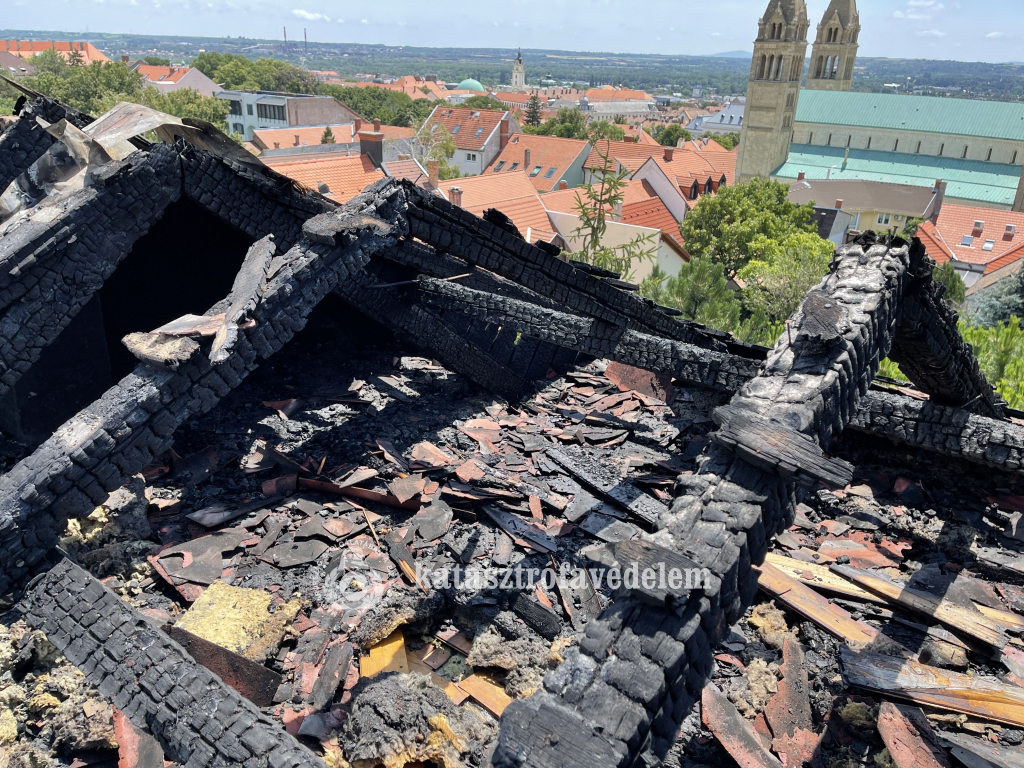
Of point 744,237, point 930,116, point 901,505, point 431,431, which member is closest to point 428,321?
point 431,431

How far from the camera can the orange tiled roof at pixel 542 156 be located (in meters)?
51.8

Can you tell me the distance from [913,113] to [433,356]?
276 ft

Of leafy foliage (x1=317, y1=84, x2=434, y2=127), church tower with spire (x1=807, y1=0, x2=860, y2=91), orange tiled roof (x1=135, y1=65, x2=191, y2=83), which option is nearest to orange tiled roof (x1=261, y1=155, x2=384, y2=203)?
leafy foliage (x1=317, y1=84, x2=434, y2=127)

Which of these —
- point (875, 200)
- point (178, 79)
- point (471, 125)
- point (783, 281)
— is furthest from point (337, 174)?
point (178, 79)

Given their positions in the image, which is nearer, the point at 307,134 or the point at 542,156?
the point at 542,156

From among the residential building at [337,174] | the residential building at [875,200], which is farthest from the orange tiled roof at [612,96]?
the residential building at [337,174]

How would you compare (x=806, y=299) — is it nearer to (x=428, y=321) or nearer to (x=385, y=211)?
(x=385, y=211)

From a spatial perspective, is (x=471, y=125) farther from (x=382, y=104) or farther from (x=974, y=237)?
(x=382, y=104)

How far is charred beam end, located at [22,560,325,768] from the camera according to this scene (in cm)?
370

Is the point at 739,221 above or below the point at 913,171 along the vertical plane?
below

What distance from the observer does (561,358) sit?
34.1ft

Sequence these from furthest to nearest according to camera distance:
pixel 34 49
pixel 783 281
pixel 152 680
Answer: pixel 34 49 < pixel 783 281 < pixel 152 680

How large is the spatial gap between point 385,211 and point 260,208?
2271 mm

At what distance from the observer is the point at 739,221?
30484mm
